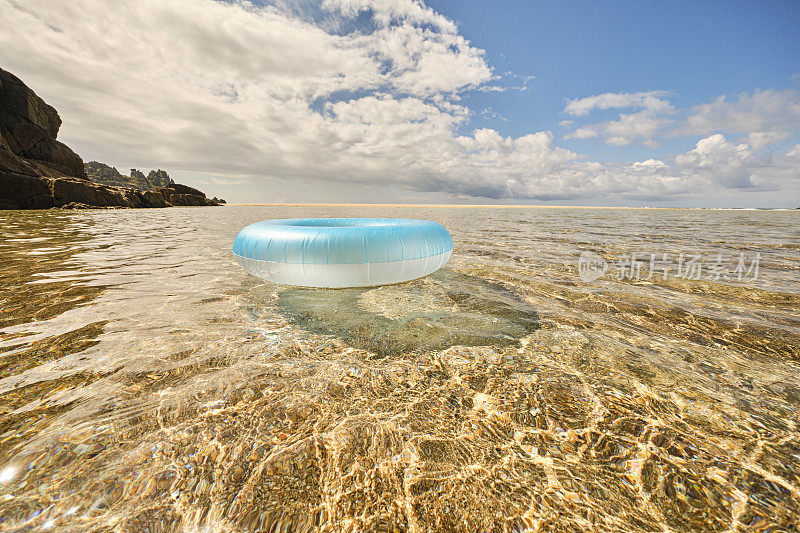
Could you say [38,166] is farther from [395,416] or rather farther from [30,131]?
[395,416]

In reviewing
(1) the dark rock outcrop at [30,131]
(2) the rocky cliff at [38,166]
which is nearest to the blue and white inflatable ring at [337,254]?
(2) the rocky cliff at [38,166]

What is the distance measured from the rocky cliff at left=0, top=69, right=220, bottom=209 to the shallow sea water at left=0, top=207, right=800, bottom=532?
126 feet

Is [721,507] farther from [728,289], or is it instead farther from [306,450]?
[728,289]

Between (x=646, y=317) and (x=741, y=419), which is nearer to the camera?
(x=741, y=419)

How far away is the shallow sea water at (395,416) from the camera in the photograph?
149 cm

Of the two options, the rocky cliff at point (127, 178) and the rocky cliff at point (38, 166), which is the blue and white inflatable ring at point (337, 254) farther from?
the rocky cliff at point (127, 178)

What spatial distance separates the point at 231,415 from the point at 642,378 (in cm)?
334

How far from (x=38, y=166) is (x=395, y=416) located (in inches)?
2280

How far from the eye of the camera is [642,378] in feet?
8.50

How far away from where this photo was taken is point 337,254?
4.05m

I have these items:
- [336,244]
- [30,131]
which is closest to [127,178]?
[30,131]

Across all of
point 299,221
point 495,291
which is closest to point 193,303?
point 299,221

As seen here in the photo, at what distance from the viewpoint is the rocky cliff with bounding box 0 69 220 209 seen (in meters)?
27.8

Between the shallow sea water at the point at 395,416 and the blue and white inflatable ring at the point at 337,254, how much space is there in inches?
20.2
